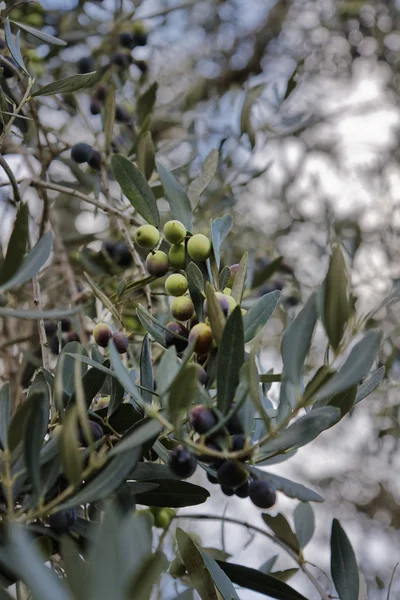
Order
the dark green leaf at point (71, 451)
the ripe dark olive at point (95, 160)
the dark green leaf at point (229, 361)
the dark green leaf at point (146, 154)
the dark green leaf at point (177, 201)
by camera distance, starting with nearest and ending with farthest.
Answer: the dark green leaf at point (71, 451), the dark green leaf at point (229, 361), the dark green leaf at point (177, 201), the dark green leaf at point (146, 154), the ripe dark olive at point (95, 160)

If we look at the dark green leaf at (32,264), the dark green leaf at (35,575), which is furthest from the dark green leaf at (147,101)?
the dark green leaf at (35,575)

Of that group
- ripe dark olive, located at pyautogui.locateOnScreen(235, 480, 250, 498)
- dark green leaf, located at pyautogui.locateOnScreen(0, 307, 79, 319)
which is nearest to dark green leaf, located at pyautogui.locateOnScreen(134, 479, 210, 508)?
ripe dark olive, located at pyautogui.locateOnScreen(235, 480, 250, 498)

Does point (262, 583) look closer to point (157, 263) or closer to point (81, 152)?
point (157, 263)

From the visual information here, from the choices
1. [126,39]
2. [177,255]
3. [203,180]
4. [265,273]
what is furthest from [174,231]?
[126,39]

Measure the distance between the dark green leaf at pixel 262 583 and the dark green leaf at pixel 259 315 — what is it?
31 centimetres

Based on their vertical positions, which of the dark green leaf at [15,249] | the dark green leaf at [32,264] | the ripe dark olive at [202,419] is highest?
the dark green leaf at [15,249]

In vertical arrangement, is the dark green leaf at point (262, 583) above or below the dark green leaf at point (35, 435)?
below

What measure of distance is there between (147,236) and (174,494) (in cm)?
36

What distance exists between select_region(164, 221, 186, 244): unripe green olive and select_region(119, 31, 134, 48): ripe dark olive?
1160mm

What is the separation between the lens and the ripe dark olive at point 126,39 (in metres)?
1.84

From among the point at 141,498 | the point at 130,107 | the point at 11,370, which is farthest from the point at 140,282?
the point at 130,107

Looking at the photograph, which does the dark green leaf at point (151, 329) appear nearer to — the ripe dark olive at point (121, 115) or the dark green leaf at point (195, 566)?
the dark green leaf at point (195, 566)

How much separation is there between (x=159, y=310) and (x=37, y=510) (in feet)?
3.61

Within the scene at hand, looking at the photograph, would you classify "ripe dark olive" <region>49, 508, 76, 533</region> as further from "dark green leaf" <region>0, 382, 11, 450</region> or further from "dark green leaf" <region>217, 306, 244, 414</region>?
"dark green leaf" <region>217, 306, 244, 414</region>
